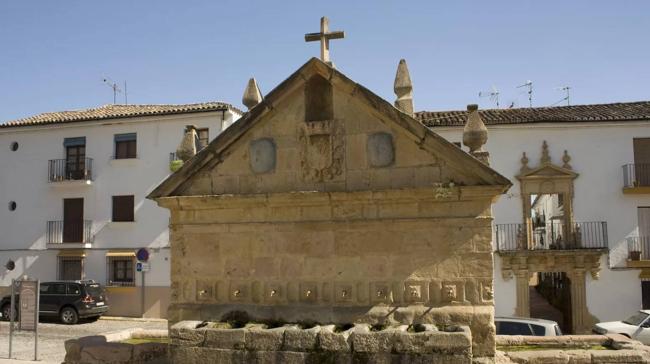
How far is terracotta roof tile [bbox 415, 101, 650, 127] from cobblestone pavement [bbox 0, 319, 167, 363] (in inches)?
511

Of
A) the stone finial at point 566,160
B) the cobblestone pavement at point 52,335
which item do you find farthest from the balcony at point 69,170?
the stone finial at point 566,160

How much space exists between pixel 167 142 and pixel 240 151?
53.4 ft

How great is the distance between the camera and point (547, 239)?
22688 millimetres

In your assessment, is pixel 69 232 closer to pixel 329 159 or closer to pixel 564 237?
pixel 564 237

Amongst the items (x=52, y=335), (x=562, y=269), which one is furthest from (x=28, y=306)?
(x=562, y=269)

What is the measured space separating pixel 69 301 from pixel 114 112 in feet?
29.3

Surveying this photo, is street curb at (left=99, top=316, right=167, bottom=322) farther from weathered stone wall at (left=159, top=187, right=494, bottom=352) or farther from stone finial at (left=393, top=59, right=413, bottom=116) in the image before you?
stone finial at (left=393, top=59, right=413, bottom=116)

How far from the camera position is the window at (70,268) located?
24234mm

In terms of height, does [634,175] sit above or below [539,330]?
above

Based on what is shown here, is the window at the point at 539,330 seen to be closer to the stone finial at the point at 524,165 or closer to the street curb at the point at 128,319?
the stone finial at the point at 524,165

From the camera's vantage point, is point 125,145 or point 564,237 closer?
point 564,237

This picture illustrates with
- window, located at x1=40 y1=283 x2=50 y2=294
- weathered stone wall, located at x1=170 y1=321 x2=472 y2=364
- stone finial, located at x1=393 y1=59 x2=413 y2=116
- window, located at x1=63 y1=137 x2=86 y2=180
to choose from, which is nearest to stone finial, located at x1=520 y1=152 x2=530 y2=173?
stone finial, located at x1=393 y1=59 x2=413 y2=116

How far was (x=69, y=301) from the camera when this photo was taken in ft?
69.2

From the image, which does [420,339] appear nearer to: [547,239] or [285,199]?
[285,199]
